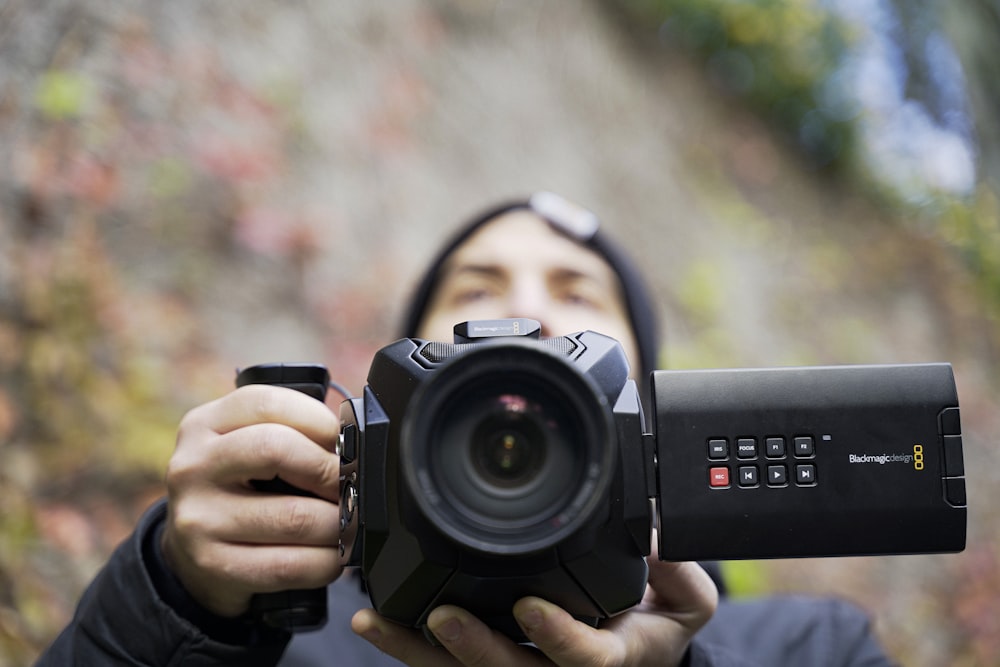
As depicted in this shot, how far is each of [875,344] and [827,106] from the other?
1.55 metres

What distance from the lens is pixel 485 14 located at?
3.57 meters

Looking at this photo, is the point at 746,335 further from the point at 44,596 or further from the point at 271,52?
the point at 44,596

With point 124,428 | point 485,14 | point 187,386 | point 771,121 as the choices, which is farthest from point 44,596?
point 771,121

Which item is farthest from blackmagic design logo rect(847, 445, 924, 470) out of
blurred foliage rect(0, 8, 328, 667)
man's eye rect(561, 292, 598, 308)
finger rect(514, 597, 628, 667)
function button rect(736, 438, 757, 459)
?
blurred foliage rect(0, 8, 328, 667)

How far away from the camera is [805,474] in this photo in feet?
2.82

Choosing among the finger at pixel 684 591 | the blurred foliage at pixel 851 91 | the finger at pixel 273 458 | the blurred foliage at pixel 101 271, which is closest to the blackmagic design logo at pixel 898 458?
the finger at pixel 684 591

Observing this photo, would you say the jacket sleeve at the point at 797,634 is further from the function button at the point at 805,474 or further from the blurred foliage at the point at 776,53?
the blurred foliage at the point at 776,53

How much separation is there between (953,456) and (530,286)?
84cm

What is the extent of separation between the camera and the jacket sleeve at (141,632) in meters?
1.02

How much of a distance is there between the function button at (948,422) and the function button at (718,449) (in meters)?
0.24

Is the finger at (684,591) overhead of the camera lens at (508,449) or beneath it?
beneath

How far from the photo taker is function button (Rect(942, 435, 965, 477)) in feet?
2.82

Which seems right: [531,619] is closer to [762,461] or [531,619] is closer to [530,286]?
[762,461]

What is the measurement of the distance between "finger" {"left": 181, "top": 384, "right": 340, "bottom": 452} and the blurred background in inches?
39.4
